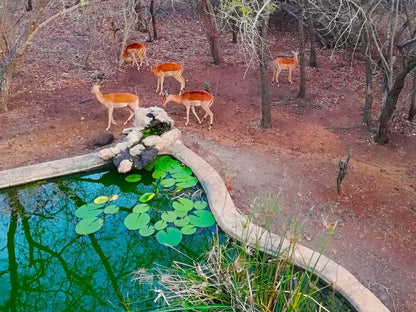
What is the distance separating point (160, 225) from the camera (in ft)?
16.6

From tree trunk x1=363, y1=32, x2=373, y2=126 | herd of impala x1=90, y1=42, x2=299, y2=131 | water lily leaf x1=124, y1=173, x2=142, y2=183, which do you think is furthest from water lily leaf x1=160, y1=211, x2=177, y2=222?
tree trunk x1=363, y1=32, x2=373, y2=126

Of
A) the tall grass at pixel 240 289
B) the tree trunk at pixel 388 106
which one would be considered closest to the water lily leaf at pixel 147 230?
the tall grass at pixel 240 289

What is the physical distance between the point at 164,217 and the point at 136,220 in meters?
0.35

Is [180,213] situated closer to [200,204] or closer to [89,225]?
[200,204]

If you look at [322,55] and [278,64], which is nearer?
[278,64]

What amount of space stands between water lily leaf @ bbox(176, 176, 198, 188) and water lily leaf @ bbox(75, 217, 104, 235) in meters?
1.18

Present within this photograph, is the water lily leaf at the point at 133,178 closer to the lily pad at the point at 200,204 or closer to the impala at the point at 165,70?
the lily pad at the point at 200,204

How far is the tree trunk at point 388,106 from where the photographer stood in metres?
6.50

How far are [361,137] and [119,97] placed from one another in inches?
178

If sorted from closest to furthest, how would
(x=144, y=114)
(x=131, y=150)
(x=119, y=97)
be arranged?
(x=131, y=150) < (x=144, y=114) < (x=119, y=97)

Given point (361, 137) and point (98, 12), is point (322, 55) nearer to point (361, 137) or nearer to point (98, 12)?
point (361, 137)

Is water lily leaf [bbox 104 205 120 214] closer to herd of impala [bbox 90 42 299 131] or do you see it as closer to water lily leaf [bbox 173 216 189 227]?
water lily leaf [bbox 173 216 189 227]

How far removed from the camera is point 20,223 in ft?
17.6

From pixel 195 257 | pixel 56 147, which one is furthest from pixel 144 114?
pixel 195 257
